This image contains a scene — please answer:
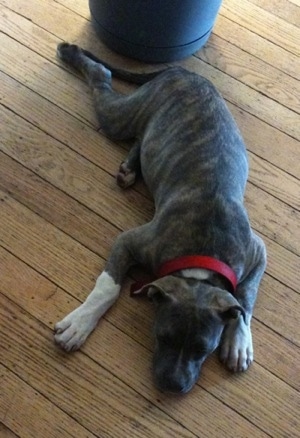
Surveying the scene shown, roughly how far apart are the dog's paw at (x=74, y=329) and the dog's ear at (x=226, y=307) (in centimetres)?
46

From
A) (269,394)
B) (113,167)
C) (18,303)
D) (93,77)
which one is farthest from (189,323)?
(93,77)

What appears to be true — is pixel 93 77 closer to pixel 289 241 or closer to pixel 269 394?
pixel 289 241

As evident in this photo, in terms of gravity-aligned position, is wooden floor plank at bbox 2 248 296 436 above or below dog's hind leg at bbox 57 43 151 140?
below

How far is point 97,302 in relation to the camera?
2199 millimetres

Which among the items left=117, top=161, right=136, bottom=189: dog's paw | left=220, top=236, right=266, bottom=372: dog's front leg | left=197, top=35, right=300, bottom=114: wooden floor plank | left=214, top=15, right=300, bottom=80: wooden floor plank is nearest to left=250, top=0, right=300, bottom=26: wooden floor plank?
left=214, top=15, right=300, bottom=80: wooden floor plank

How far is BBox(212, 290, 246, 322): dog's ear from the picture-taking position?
1919 mm

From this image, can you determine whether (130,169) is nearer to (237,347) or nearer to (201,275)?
(201,275)

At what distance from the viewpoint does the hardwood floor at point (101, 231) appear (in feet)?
6.85

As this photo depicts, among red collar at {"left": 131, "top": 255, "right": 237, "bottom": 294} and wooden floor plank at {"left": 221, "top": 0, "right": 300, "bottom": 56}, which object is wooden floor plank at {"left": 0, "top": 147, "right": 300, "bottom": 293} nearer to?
red collar at {"left": 131, "top": 255, "right": 237, "bottom": 294}

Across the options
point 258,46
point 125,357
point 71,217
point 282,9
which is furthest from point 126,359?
point 282,9

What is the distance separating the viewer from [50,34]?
2.96m

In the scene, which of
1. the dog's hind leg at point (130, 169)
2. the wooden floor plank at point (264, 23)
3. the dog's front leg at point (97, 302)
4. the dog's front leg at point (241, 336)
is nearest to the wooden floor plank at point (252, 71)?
the wooden floor plank at point (264, 23)

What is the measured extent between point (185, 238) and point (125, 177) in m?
0.51

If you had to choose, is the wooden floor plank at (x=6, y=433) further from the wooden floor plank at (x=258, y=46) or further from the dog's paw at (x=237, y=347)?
the wooden floor plank at (x=258, y=46)
